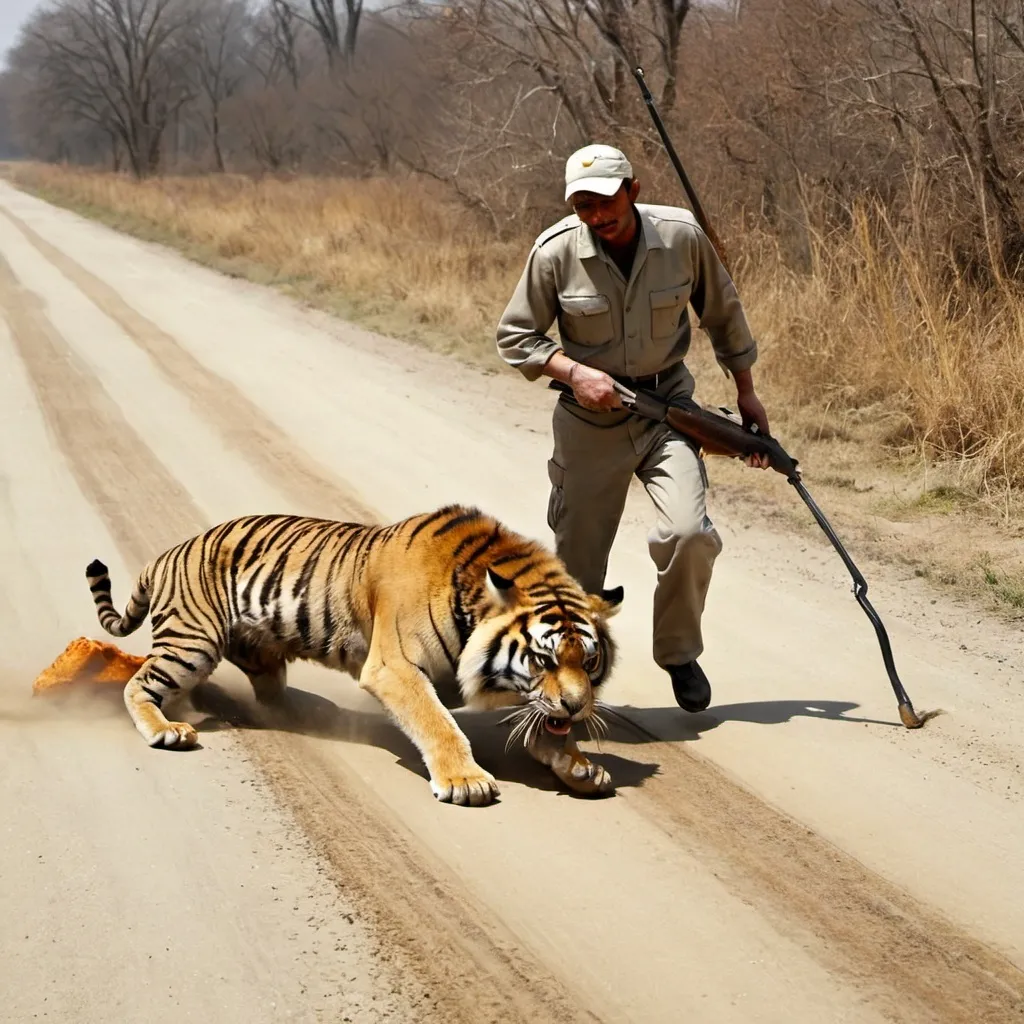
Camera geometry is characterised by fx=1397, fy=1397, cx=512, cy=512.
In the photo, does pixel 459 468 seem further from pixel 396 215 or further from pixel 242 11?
pixel 242 11

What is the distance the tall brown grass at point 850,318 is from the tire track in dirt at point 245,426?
2273mm

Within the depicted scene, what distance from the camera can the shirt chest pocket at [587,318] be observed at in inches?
203

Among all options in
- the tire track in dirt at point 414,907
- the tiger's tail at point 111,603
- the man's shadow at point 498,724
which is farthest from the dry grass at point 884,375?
the tiger's tail at point 111,603

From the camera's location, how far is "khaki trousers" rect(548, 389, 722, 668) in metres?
5.06

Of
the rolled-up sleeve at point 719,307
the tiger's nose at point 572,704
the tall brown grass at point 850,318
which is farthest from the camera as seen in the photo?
the tall brown grass at point 850,318

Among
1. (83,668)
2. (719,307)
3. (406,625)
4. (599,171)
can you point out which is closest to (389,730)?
(406,625)

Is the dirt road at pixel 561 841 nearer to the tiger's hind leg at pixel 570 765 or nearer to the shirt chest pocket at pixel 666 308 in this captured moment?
the tiger's hind leg at pixel 570 765

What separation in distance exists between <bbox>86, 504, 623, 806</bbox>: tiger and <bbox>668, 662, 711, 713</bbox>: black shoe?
32cm

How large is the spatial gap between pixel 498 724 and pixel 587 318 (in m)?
1.57

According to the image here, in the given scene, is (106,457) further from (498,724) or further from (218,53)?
(218,53)

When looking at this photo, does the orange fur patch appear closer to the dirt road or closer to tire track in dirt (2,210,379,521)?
the dirt road

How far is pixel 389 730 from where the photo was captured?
536cm

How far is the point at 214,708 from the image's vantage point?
5.52 m

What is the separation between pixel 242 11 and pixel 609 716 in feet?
306
